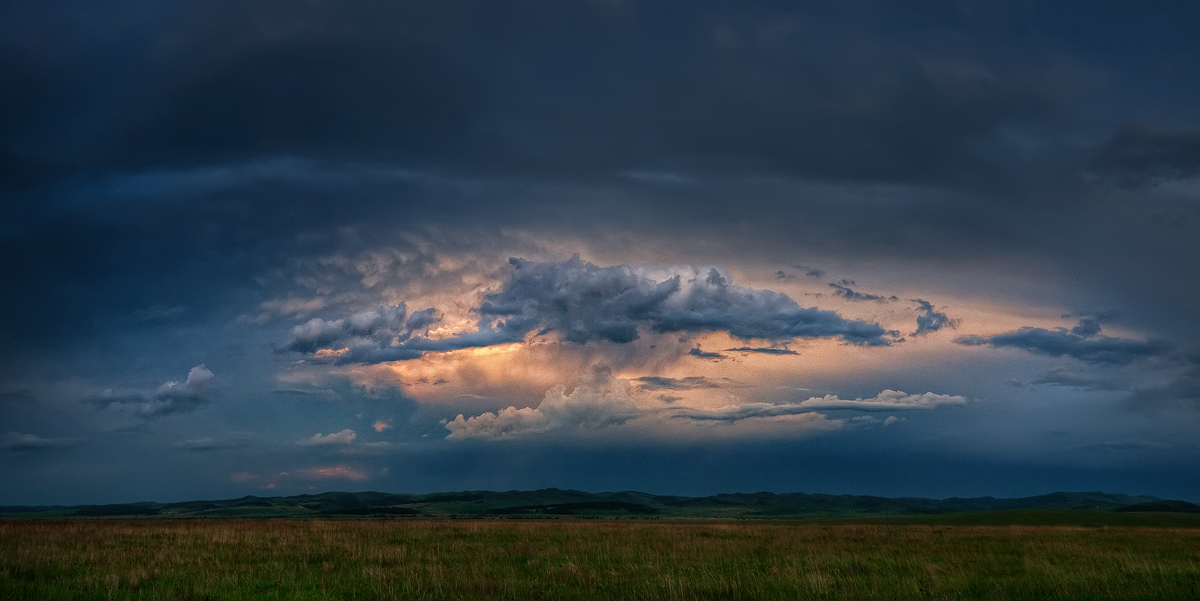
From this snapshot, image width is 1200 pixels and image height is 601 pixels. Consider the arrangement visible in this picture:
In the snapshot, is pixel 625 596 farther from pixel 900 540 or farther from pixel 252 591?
pixel 900 540

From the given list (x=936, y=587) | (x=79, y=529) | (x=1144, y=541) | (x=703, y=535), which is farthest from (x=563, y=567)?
(x=1144, y=541)

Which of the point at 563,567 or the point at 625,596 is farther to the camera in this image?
the point at 563,567

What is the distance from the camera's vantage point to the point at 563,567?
25.2m

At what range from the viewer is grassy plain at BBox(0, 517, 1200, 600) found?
65.9 feet

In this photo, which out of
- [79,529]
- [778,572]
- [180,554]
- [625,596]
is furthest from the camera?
[79,529]

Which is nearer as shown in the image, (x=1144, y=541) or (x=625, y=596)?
(x=625, y=596)

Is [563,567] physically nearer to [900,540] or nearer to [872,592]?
[872,592]

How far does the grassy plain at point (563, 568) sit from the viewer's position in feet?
65.9

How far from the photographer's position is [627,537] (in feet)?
133

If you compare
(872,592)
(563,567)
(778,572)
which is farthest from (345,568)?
(872,592)

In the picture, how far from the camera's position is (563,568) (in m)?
24.9

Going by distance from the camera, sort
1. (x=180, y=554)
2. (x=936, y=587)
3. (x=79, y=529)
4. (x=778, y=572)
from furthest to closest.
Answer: (x=79, y=529) < (x=180, y=554) < (x=778, y=572) < (x=936, y=587)

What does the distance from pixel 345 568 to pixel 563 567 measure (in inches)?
284

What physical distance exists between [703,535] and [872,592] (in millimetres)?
24213
